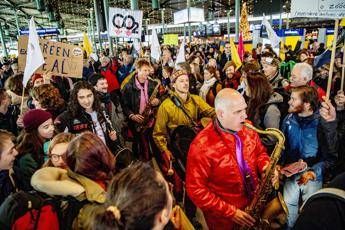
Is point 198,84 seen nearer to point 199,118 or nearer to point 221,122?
point 199,118

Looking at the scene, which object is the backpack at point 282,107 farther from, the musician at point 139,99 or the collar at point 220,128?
the musician at point 139,99

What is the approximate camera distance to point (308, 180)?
2988 millimetres

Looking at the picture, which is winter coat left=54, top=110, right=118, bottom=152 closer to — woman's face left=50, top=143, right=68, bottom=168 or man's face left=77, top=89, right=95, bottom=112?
man's face left=77, top=89, right=95, bottom=112

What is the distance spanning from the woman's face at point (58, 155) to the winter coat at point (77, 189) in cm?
45

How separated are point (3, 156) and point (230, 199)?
1.85 metres

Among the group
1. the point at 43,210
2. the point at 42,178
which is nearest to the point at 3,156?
the point at 42,178

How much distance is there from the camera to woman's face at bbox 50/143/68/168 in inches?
94.5

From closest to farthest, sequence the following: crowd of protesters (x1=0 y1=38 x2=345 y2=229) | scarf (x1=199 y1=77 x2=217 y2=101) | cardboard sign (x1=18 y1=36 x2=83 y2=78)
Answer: crowd of protesters (x1=0 y1=38 x2=345 y2=229)
cardboard sign (x1=18 y1=36 x2=83 y2=78)
scarf (x1=199 y1=77 x2=217 y2=101)

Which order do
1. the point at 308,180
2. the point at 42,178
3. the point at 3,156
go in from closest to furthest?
the point at 42,178
the point at 3,156
the point at 308,180

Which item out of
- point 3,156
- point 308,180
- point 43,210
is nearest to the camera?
point 43,210

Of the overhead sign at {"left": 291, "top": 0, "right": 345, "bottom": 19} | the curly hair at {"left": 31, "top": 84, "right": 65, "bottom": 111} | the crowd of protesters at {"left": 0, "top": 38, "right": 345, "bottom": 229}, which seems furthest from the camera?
the curly hair at {"left": 31, "top": 84, "right": 65, "bottom": 111}

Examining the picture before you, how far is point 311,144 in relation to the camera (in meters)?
3.04

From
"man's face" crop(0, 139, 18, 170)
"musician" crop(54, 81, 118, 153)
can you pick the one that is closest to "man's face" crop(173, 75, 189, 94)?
"musician" crop(54, 81, 118, 153)

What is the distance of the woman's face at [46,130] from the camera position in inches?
126
